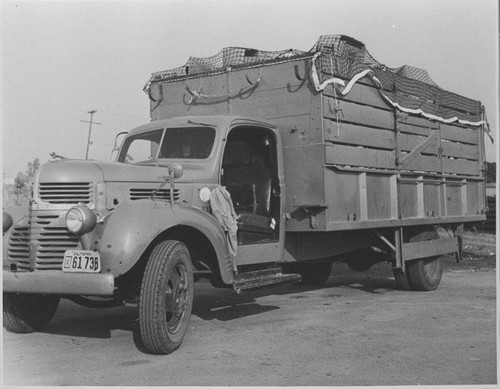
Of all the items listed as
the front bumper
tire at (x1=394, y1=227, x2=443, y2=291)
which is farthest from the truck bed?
the front bumper

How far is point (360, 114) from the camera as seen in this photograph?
7.73 metres

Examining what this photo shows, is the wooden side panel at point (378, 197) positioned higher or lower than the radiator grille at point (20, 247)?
higher

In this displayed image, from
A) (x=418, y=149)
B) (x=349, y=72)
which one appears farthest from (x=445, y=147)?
(x=349, y=72)

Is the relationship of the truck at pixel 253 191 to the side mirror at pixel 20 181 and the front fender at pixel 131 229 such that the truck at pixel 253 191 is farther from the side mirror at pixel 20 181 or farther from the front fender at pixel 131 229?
the side mirror at pixel 20 181

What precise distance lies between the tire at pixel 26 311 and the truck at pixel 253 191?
1cm

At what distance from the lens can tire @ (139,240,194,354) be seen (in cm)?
503

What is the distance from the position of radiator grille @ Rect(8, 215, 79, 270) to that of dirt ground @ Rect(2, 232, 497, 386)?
2.38ft

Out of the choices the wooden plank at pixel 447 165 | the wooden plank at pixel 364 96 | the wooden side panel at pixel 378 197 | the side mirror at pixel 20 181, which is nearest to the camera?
the side mirror at pixel 20 181

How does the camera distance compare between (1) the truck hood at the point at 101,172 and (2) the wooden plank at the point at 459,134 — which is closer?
(1) the truck hood at the point at 101,172

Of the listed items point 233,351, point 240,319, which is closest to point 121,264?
point 233,351

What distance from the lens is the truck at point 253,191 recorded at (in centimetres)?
517

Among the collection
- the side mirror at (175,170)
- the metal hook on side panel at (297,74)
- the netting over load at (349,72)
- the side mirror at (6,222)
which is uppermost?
the netting over load at (349,72)

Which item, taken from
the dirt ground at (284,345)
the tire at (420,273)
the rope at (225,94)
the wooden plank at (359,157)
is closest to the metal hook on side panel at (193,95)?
the rope at (225,94)

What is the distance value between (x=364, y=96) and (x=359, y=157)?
79 cm
